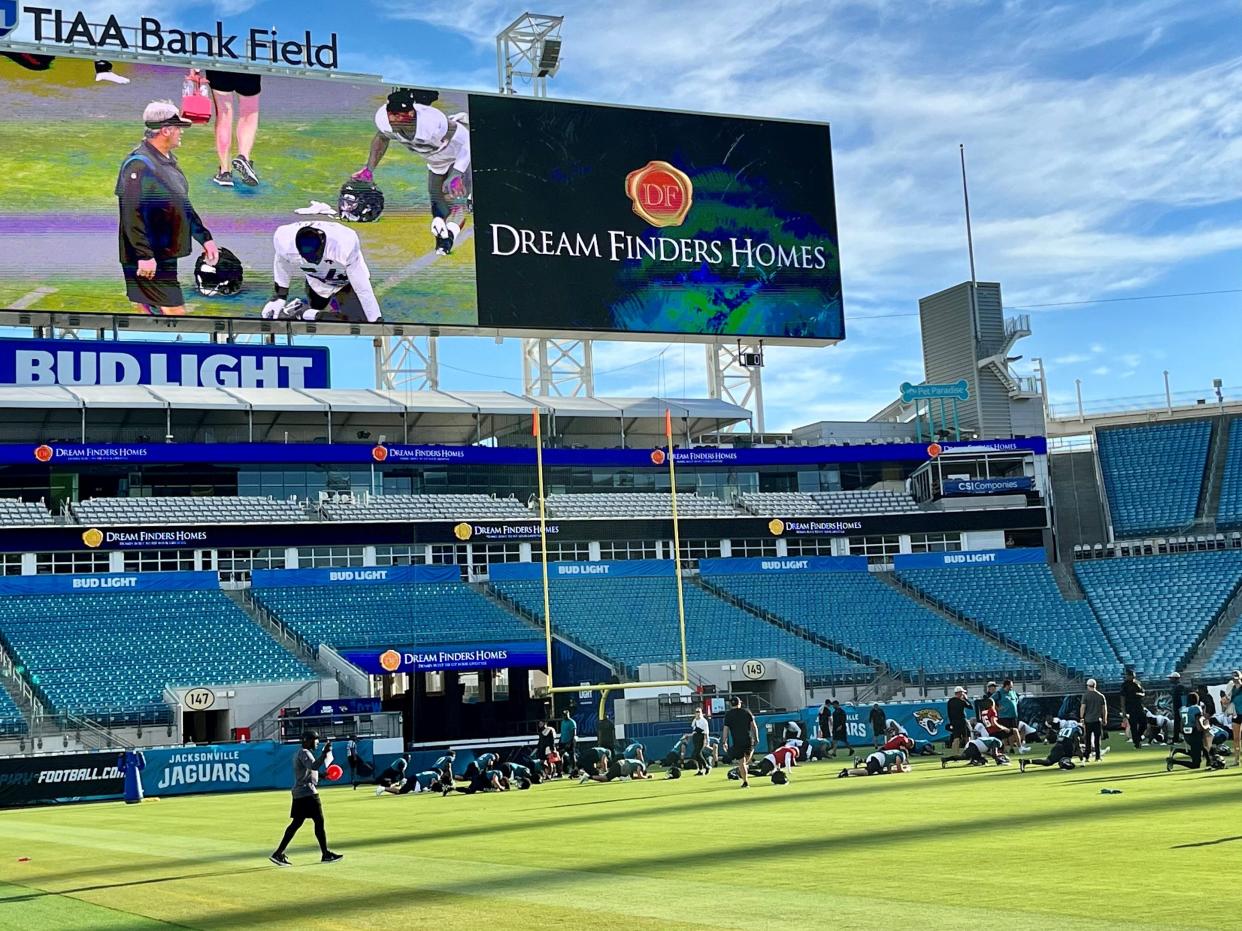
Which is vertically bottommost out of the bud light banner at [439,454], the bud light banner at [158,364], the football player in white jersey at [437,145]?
the bud light banner at [439,454]

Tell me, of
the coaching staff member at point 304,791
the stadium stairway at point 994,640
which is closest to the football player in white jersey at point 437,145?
the stadium stairway at point 994,640

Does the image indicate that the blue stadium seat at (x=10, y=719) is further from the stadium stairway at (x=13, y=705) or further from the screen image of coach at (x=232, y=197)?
the screen image of coach at (x=232, y=197)

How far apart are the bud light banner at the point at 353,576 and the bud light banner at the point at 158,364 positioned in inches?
273

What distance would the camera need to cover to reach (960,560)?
60.4 metres

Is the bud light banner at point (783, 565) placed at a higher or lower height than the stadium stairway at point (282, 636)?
higher

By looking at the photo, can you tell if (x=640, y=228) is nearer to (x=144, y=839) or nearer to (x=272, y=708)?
(x=272, y=708)

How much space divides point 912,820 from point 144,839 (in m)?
11.2

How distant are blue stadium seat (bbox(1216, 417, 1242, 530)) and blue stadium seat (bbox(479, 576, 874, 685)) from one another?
18718 millimetres

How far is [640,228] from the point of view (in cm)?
5747

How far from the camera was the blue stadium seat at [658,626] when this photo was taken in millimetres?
49413

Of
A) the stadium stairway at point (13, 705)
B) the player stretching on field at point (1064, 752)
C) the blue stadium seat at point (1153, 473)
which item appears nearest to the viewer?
the player stretching on field at point (1064, 752)

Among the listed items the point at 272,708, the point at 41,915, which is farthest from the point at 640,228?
the point at 41,915

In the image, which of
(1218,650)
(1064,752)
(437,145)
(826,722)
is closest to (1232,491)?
(1218,650)

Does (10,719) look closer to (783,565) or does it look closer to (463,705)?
(463,705)
